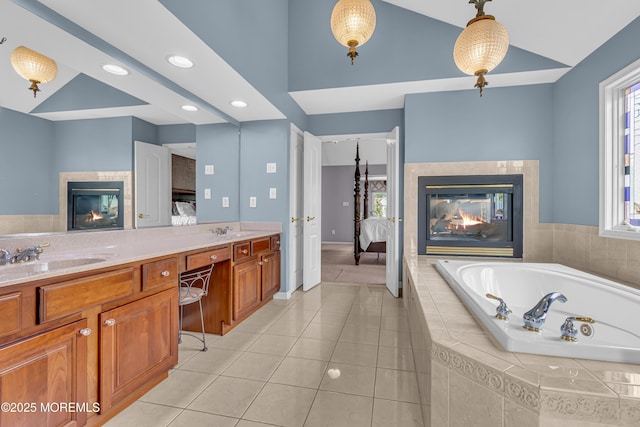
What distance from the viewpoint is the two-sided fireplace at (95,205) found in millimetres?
1830

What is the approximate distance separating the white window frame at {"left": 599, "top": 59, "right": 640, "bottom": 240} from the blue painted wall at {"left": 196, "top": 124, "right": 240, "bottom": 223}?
11.7 ft

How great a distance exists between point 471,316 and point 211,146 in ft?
9.77

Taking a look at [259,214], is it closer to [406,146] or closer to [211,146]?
[211,146]

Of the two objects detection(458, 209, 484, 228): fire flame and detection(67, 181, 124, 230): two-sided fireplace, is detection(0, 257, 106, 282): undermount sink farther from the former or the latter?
detection(458, 209, 484, 228): fire flame

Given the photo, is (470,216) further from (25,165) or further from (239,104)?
(25,165)

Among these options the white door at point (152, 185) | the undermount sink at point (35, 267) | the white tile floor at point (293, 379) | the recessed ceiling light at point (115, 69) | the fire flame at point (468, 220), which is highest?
the recessed ceiling light at point (115, 69)

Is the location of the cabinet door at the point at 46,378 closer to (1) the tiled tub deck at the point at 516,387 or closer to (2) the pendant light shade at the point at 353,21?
(1) the tiled tub deck at the point at 516,387

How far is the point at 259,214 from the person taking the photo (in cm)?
371

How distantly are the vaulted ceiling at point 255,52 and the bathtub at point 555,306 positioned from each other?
6.33 ft

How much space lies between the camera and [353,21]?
72.2 inches

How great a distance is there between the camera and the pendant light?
73.4 inches

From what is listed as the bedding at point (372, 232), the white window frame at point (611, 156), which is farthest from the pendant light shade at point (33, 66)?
the bedding at point (372, 232)

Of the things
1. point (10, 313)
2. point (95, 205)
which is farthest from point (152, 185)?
point (10, 313)

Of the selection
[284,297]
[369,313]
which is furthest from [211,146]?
[369,313]
